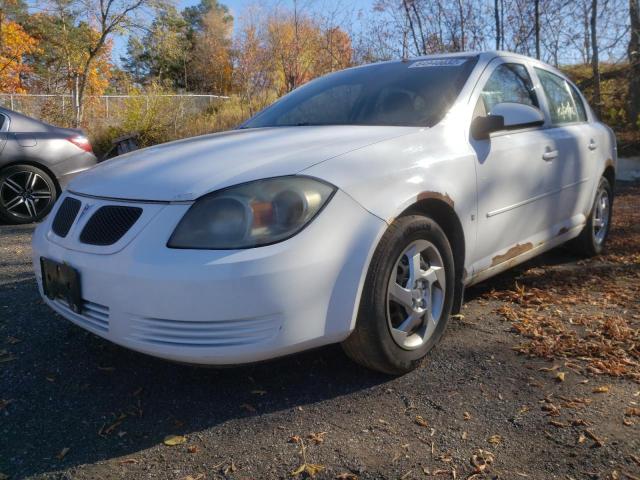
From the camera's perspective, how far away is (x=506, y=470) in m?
2.02

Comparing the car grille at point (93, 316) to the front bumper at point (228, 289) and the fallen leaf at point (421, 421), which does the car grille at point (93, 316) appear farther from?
the fallen leaf at point (421, 421)

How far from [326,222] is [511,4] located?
35.2 feet

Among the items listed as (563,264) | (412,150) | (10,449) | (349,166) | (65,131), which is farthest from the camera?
(65,131)

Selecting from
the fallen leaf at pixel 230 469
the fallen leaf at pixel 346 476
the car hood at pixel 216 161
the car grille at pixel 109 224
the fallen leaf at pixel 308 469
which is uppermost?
the car hood at pixel 216 161

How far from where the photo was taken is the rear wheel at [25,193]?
6.70 metres

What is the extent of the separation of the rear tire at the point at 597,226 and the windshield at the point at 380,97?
2.01 meters

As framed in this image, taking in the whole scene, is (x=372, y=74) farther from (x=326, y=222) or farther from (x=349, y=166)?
(x=326, y=222)

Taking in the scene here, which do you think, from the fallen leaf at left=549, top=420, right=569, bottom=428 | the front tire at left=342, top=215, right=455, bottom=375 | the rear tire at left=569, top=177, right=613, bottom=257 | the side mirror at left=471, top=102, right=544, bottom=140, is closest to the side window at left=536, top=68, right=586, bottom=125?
the rear tire at left=569, top=177, right=613, bottom=257

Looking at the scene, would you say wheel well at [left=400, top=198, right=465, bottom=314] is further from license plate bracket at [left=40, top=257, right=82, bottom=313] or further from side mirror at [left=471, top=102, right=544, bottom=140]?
license plate bracket at [left=40, top=257, right=82, bottom=313]

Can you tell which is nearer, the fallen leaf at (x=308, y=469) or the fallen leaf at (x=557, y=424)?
the fallen leaf at (x=308, y=469)

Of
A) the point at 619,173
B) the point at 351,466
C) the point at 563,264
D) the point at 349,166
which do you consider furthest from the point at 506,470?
the point at 619,173

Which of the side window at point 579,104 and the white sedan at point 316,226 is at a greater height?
the side window at point 579,104

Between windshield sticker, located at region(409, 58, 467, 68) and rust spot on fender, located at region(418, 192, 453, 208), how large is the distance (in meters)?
1.07

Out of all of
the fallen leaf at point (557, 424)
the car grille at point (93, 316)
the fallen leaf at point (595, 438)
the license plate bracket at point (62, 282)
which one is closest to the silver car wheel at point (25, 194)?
the license plate bracket at point (62, 282)
